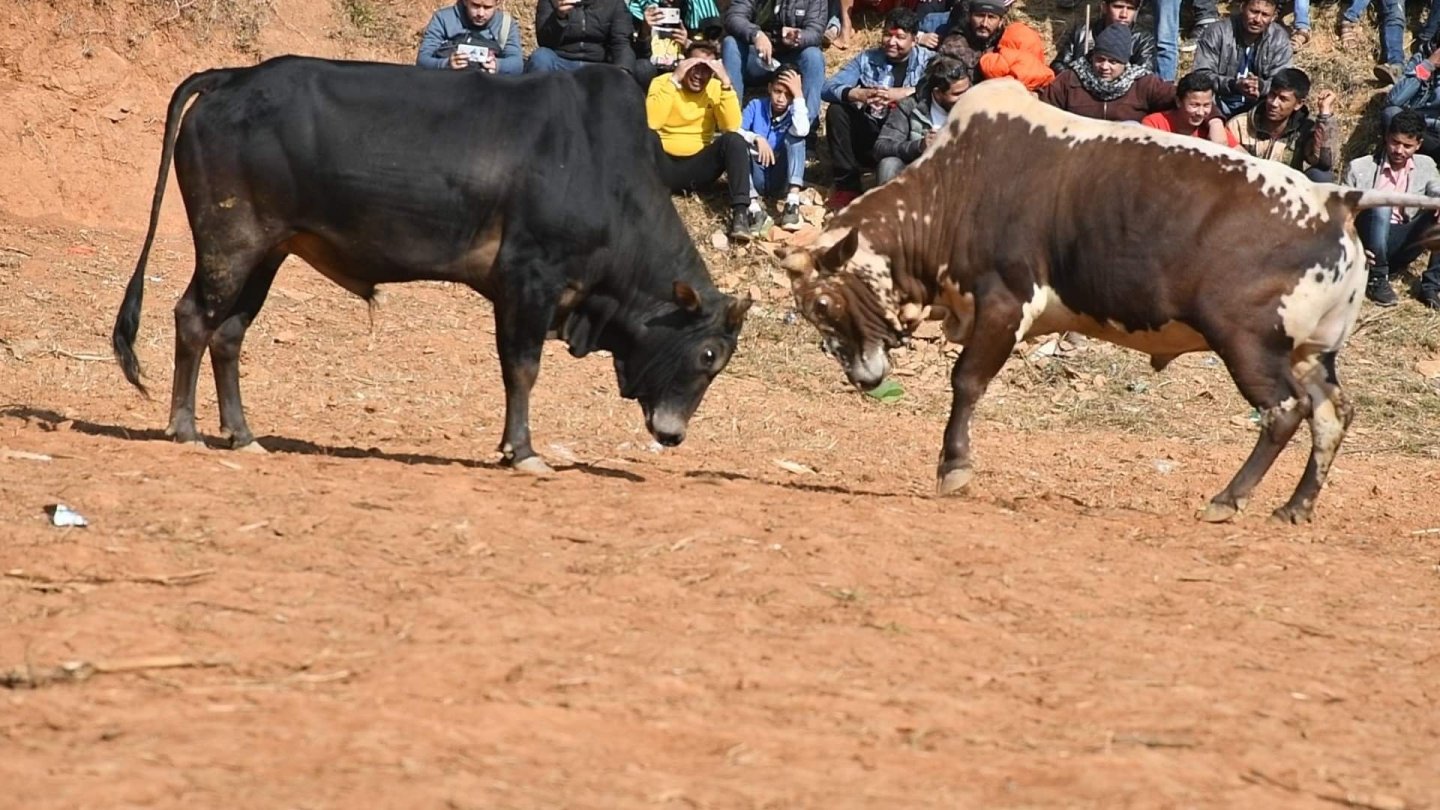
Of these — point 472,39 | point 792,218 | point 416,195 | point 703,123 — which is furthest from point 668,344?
point 792,218

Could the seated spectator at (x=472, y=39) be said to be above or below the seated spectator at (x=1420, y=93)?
below

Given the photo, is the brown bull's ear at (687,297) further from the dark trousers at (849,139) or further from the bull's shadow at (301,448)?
the dark trousers at (849,139)

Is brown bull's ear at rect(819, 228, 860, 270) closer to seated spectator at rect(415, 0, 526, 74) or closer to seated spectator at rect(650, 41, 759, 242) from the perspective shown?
seated spectator at rect(650, 41, 759, 242)

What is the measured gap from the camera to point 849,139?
15.2 m

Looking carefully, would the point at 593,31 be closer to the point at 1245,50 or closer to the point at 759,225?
the point at 759,225

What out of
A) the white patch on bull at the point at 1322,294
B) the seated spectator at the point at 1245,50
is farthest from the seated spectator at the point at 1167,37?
the white patch on bull at the point at 1322,294

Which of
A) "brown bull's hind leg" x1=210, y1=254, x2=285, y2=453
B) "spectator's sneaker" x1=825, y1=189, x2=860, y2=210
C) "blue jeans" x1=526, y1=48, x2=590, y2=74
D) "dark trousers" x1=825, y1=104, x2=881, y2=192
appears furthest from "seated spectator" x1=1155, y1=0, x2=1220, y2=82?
"brown bull's hind leg" x1=210, y1=254, x2=285, y2=453

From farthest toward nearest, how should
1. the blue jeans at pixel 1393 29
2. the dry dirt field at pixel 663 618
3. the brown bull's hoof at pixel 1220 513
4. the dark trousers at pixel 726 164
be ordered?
1. the blue jeans at pixel 1393 29
2. the dark trousers at pixel 726 164
3. the brown bull's hoof at pixel 1220 513
4. the dry dirt field at pixel 663 618

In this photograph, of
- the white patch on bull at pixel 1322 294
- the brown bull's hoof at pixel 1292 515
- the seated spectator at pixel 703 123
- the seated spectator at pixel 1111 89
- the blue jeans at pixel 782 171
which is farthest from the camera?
the blue jeans at pixel 782 171

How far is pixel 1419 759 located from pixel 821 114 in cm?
1202

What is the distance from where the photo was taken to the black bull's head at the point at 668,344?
8.87 metres

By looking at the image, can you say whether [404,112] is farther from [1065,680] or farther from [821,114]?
[821,114]

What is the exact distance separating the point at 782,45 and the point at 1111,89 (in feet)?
8.87

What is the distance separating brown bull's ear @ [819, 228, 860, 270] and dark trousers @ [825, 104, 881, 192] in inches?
229
